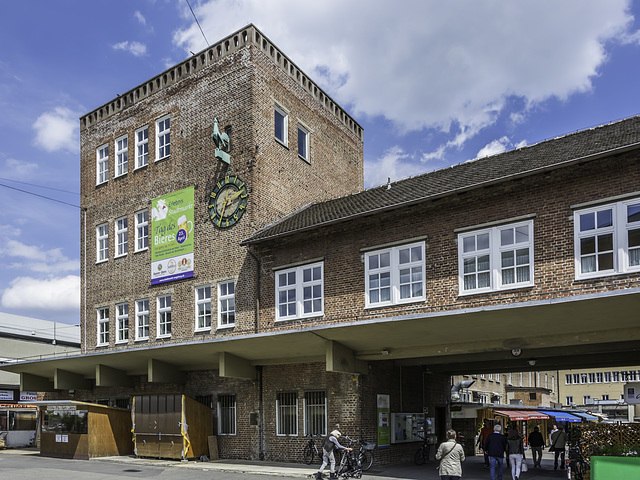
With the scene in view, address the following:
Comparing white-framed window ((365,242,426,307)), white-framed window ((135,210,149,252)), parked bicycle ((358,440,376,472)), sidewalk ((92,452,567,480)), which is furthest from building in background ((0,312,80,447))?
white-framed window ((365,242,426,307))

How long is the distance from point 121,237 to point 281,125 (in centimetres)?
890

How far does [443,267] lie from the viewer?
18719mm

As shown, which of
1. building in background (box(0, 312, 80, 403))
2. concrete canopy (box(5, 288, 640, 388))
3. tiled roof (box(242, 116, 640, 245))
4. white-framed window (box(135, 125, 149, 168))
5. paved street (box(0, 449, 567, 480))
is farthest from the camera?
building in background (box(0, 312, 80, 403))

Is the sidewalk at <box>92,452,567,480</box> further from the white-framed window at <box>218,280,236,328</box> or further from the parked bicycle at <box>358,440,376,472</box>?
the white-framed window at <box>218,280,236,328</box>

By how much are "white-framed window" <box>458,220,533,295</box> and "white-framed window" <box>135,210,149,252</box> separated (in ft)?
48.6

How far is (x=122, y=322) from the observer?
28641 millimetres

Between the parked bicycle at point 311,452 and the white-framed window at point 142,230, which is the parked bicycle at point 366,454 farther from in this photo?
the white-framed window at point 142,230

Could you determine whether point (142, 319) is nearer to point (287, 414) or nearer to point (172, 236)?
point (172, 236)

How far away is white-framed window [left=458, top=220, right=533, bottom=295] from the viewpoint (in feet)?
56.6

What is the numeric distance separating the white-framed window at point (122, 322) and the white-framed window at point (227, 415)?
6.39m

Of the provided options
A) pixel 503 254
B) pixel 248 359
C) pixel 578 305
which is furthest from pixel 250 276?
pixel 578 305

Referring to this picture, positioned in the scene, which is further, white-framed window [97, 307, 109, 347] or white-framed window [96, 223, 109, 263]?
white-framed window [96, 223, 109, 263]

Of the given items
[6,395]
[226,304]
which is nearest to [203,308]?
[226,304]

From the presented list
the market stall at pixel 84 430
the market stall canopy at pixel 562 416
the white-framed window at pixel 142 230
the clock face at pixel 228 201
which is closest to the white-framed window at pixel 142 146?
the white-framed window at pixel 142 230
